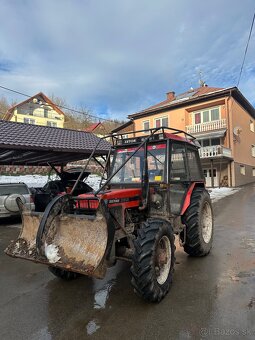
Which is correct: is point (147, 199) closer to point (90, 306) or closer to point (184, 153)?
point (184, 153)

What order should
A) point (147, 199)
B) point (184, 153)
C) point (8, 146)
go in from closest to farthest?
point (147, 199)
point (184, 153)
point (8, 146)

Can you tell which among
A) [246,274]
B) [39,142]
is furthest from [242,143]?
[246,274]

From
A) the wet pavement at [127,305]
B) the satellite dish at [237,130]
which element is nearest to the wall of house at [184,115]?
the satellite dish at [237,130]

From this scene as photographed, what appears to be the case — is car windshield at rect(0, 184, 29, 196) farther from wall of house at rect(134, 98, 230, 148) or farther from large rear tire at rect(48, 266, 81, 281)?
wall of house at rect(134, 98, 230, 148)

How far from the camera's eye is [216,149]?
22438 millimetres

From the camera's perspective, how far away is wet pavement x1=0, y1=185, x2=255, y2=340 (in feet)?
10.00

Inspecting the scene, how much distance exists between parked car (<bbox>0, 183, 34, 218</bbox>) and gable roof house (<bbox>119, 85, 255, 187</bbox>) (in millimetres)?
15712

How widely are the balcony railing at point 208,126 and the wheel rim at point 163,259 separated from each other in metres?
21.6

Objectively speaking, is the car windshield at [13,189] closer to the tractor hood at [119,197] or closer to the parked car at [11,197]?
the parked car at [11,197]

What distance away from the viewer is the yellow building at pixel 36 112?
145 feet

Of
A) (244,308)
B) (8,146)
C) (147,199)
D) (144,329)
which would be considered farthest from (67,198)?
(8,146)

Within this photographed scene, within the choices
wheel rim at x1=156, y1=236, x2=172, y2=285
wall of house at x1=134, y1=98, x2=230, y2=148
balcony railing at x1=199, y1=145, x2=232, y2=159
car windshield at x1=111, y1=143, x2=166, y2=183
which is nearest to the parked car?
car windshield at x1=111, y1=143, x2=166, y2=183

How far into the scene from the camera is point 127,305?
3.63 metres

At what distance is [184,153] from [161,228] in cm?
194
